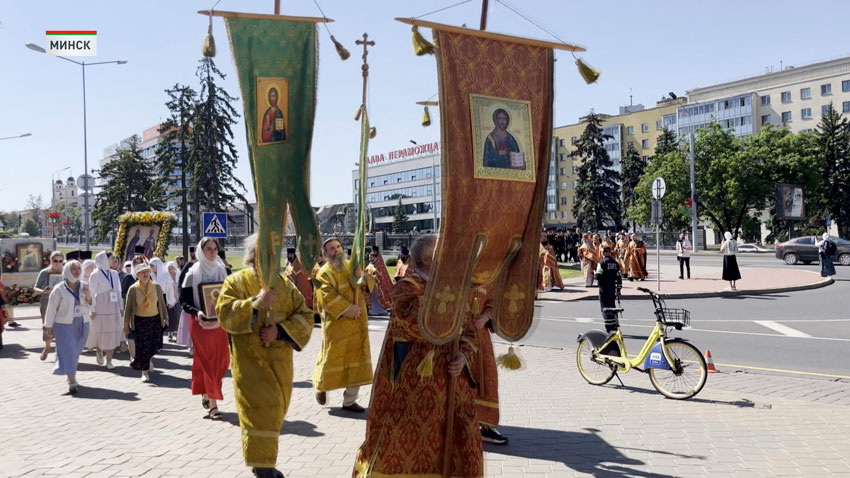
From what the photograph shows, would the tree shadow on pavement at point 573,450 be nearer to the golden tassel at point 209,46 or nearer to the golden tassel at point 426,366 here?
the golden tassel at point 426,366

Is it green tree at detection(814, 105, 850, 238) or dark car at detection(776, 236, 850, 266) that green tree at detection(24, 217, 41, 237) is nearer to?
green tree at detection(814, 105, 850, 238)

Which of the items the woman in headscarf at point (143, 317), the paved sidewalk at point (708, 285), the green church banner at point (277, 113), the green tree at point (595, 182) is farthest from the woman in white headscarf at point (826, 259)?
the green tree at point (595, 182)

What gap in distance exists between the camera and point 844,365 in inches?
391

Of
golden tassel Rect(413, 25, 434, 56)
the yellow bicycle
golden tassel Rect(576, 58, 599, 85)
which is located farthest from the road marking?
golden tassel Rect(413, 25, 434, 56)

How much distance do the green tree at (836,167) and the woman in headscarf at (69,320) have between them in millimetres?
70939

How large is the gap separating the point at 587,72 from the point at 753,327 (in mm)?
11223

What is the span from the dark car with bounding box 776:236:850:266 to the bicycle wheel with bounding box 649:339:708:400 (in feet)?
97.0

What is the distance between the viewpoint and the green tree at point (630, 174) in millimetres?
81062

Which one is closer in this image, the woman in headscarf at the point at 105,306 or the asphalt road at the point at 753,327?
the asphalt road at the point at 753,327

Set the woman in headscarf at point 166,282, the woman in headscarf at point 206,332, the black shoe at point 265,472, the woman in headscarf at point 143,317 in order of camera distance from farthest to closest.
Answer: the woman in headscarf at point 166,282 → the woman in headscarf at point 143,317 → the woman in headscarf at point 206,332 → the black shoe at point 265,472

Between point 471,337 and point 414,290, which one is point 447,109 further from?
point 471,337

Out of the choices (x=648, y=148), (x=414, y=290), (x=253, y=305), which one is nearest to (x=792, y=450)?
(x=414, y=290)

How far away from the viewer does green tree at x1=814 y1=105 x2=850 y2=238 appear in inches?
2618

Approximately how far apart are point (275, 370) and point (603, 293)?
8.11 m
